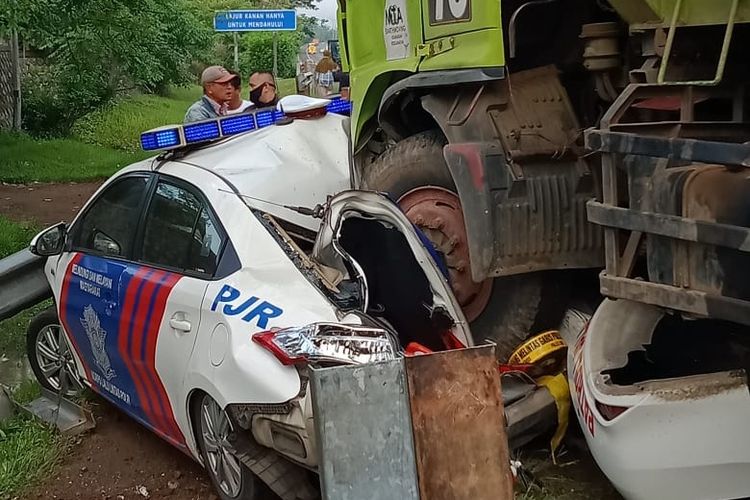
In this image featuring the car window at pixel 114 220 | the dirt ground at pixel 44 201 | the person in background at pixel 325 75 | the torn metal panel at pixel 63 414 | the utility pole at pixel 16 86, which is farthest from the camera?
the utility pole at pixel 16 86

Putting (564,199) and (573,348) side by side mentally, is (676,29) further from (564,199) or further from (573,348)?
(573,348)

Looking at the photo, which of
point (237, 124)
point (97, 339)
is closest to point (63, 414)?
point (97, 339)

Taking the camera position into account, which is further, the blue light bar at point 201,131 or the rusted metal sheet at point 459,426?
the blue light bar at point 201,131

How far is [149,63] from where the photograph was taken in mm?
17656

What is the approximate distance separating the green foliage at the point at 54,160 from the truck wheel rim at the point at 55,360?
9591mm

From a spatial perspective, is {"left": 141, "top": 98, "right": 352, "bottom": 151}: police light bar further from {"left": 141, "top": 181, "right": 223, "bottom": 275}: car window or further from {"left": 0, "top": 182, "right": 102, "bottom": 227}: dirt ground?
{"left": 0, "top": 182, "right": 102, "bottom": 227}: dirt ground

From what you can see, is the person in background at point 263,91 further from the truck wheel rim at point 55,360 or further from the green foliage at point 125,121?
the green foliage at point 125,121

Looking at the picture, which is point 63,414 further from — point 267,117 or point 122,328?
point 267,117

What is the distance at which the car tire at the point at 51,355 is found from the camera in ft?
19.3

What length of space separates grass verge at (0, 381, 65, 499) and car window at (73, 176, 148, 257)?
107 cm

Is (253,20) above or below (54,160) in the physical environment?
above

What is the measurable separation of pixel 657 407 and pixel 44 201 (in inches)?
451

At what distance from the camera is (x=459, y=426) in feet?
11.3

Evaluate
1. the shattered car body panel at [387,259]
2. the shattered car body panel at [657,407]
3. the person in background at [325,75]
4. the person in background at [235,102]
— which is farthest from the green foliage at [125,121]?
the shattered car body panel at [657,407]
